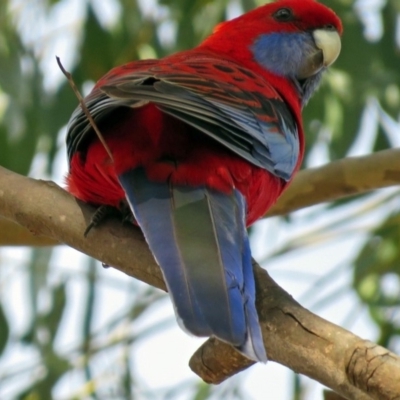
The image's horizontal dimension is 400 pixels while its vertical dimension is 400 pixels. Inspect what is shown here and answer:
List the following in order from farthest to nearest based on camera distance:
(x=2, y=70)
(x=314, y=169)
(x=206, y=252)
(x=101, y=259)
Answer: (x=2, y=70)
(x=314, y=169)
(x=101, y=259)
(x=206, y=252)

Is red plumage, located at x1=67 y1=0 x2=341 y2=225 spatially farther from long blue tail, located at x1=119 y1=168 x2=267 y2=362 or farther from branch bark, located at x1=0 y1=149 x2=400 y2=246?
branch bark, located at x1=0 y1=149 x2=400 y2=246

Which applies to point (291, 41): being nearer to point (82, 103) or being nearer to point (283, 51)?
point (283, 51)

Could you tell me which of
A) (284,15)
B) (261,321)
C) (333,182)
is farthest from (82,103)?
(284,15)

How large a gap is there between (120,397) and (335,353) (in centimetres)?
263

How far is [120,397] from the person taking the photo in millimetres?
4430

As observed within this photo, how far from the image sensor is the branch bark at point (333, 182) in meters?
3.17

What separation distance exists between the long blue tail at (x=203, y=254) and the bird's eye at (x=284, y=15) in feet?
4.50

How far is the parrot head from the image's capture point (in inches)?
135

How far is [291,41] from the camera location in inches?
138

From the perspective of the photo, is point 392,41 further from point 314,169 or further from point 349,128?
point 314,169

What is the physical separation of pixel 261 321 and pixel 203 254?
201mm

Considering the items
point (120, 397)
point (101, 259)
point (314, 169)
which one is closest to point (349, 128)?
point (314, 169)

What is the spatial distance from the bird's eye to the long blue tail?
4.50ft

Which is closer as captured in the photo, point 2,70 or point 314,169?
point 314,169
